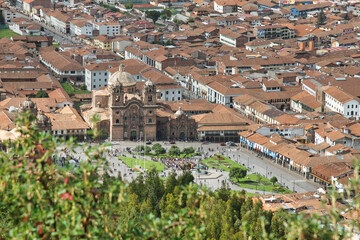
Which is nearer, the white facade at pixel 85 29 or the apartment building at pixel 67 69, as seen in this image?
the apartment building at pixel 67 69

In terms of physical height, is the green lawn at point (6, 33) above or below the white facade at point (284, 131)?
below

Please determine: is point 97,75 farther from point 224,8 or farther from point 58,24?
point 224,8

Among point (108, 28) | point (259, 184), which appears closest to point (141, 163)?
point (259, 184)

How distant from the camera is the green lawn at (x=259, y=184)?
5375 cm

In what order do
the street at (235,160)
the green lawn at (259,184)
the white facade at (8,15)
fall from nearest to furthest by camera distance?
the green lawn at (259,184), the street at (235,160), the white facade at (8,15)

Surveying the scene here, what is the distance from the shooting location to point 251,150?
6412cm

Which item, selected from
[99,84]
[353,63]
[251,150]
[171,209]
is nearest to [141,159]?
[251,150]

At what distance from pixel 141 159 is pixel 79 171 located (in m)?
44.3

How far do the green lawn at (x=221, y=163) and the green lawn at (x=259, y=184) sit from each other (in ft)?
8.27

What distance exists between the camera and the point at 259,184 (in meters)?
55.0

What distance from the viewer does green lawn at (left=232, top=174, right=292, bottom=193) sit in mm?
53750

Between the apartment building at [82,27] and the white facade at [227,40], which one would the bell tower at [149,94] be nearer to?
the white facade at [227,40]

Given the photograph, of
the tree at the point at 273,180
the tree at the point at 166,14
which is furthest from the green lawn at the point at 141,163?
the tree at the point at 166,14

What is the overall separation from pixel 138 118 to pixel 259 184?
1434 centimetres
